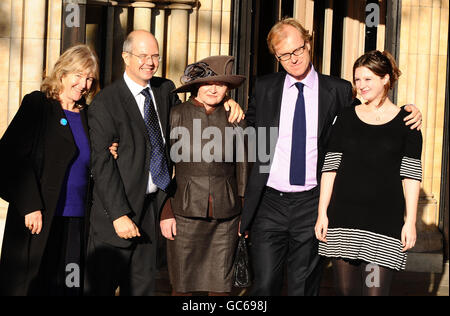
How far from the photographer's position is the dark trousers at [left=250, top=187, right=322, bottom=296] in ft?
18.1

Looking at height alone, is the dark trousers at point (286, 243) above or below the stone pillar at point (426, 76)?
below

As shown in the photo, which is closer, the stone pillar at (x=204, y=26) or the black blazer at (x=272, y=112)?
the black blazer at (x=272, y=112)

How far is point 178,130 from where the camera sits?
560 centimetres

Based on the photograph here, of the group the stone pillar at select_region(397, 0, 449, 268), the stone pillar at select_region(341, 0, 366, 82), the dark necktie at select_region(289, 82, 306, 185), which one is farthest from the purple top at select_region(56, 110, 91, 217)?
the stone pillar at select_region(341, 0, 366, 82)

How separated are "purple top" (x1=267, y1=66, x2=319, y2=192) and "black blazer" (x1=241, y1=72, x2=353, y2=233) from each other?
0.09 ft

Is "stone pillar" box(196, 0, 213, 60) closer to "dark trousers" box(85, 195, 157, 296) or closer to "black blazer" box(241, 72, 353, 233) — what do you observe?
"black blazer" box(241, 72, 353, 233)

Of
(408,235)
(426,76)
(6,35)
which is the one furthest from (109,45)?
(408,235)

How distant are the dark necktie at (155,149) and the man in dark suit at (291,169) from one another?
499 mm

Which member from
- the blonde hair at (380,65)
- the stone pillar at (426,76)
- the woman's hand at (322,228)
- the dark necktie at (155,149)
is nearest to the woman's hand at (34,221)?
the dark necktie at (155,149)

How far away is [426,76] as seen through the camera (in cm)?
900

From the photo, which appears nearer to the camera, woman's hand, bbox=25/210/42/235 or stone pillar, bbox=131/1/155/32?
woman's hand, bbox=25/210/42/235

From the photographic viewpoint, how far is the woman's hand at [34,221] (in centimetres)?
→ 531

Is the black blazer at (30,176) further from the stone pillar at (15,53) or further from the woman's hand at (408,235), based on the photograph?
the stone pillar at (15,53)

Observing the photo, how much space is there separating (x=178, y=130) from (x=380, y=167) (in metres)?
1.21
